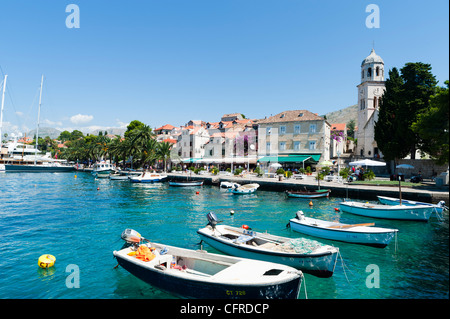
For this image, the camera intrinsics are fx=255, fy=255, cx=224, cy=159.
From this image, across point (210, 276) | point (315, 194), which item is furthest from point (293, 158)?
point (210, 276)

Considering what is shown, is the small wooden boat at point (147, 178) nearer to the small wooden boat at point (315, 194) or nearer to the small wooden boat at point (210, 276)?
the small wooden boat at point (315, 194)

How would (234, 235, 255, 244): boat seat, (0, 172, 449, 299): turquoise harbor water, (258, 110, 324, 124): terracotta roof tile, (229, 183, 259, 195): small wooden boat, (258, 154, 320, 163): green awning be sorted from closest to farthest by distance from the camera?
(0, 172, 449, 299): turquoise harbor water → (234, 235, 255, 244): boat seat → (229, 183, 259, 195): small wooden boat → (258, 154, 320, 163): green awning → (258, 110, 324, 124): terracotta roof tile

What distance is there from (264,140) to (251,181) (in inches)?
680

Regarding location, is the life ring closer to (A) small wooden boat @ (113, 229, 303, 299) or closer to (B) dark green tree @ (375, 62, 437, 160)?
(A) small wooden boat @ (113, 229, 303, 299)

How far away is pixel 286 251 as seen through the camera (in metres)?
10.5

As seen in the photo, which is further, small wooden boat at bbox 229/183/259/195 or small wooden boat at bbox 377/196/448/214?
small wooden boat at bbox 229/183/259/195

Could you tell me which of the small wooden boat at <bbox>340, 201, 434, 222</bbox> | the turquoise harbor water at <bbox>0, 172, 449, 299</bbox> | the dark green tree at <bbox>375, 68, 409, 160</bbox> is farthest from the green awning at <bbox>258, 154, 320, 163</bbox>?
the small wooden boat at <bbox>340, 201, 434, 222</bbox>

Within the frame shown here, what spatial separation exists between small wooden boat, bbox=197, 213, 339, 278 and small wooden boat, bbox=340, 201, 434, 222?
12253 mm

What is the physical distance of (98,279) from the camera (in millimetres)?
10312

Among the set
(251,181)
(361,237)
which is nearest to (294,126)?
(251,181)

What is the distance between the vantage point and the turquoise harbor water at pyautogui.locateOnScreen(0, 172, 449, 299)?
947 cm

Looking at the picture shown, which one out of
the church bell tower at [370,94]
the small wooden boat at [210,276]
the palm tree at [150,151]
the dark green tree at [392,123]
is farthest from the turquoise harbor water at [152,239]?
the palm tree at [150,151]

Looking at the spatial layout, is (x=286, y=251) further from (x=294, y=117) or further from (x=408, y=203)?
(x=294, y=117)

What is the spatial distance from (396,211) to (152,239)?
17.9 meters
